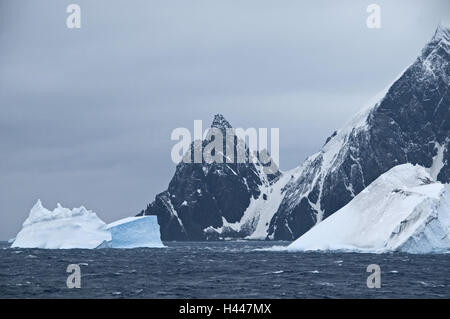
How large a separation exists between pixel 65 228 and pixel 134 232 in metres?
13.4

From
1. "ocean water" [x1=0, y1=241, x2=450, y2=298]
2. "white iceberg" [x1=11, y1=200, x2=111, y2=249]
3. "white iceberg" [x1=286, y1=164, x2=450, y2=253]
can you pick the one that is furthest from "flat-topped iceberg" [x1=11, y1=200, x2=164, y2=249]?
"ocean water" [x1=0, y1=241, x2=450, y2=298]

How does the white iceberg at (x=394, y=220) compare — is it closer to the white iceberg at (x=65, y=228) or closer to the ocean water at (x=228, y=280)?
the ocean water at (x=228, y=280)

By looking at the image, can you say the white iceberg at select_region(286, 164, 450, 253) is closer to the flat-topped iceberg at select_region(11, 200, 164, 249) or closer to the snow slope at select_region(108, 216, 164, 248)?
the snow slope at select_region(108, 216, 164, 248)

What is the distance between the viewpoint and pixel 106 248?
458 ft

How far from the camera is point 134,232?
13938cm

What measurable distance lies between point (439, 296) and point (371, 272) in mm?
16457

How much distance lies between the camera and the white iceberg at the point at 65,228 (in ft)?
414

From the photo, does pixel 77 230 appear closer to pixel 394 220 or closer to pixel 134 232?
pixel 134 232

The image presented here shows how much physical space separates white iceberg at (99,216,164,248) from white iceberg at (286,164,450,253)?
28735 mm

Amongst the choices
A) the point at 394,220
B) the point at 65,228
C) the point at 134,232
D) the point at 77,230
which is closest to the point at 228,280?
the point at 394,220

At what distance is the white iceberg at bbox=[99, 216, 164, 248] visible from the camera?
13352 centimetres

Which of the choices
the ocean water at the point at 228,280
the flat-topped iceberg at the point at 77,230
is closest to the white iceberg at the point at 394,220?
the ocean water at the point at 228,280
